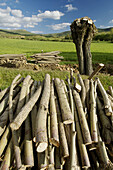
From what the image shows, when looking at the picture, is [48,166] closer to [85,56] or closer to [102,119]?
[102,119]

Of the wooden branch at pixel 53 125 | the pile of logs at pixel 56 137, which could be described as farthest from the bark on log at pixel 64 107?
the wooden branch at pixel 53 125

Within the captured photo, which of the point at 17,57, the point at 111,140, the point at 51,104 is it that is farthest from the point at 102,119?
the point at 17,57

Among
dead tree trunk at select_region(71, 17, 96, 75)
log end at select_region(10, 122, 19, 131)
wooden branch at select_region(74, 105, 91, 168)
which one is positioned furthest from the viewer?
dead tree trunk at select_region(71, 17, 96, 75)

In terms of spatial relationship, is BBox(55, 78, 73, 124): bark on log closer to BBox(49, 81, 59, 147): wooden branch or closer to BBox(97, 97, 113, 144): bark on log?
BBox(49, 81, 59, 147): wooden branch

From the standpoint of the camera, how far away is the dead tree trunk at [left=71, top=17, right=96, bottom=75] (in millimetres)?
6433

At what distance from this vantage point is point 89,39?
22.6 feet

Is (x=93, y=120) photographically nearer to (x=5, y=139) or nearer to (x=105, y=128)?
(x=105, y=128)

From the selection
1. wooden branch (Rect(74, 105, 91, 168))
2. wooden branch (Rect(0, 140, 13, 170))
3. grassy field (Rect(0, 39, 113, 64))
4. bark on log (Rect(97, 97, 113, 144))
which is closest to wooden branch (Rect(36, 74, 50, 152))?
wooden branch (Rect(0, 140, 13, 170))

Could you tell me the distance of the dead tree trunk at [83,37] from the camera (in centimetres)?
643

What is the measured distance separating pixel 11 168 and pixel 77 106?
136cm

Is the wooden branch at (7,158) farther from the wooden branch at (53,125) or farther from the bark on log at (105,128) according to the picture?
the bark on log at (105,128)

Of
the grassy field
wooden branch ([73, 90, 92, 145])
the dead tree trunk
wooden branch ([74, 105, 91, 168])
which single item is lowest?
wooden branch ([74, 105, 91, 168])

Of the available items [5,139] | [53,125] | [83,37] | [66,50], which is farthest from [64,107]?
[66,50]

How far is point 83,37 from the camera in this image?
6.78 meters
